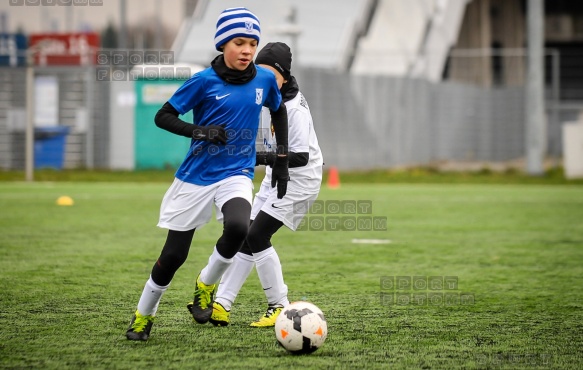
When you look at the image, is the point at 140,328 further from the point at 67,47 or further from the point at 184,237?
the point at 67,47

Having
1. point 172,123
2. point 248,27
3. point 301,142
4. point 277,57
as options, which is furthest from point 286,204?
point 248,27

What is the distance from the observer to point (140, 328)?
5.57 meters

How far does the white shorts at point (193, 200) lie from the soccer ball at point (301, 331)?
2.69 feet

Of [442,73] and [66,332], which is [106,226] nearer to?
[66,332]

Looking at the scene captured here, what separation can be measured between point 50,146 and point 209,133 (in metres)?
21.6

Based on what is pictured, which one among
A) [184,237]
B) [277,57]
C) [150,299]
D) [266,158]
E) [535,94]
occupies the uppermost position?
[535,94]

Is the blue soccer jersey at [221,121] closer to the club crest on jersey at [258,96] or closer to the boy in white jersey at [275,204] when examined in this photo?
the club crest on jersey at [258,96]

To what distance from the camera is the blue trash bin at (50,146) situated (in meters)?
26.0

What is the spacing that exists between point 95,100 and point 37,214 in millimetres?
12588

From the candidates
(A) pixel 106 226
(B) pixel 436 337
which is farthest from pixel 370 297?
(A) pixel 106 226

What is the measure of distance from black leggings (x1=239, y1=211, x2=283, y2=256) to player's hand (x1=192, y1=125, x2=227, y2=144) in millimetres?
928

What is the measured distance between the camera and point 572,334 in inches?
229

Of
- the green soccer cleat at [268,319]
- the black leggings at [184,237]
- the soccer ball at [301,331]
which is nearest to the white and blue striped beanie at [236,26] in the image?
the black leggings at [184,237]

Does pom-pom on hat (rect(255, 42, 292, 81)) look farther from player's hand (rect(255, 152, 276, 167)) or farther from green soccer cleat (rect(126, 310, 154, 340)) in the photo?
green soccer cleat (rect(126, 310, 154, 340))
